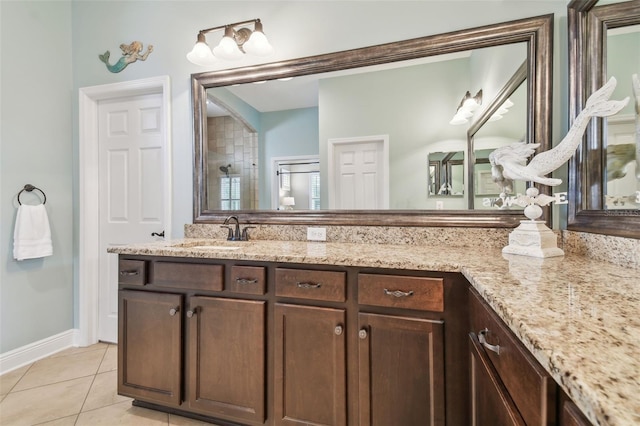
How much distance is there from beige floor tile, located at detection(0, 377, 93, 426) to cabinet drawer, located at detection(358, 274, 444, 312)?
1.84 meters

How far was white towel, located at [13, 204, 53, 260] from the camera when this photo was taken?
7.21 ft

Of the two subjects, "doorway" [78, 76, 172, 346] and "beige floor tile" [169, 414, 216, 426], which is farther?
"doorway" [78, 76, 172, 346]

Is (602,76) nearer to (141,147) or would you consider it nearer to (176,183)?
(176,183)

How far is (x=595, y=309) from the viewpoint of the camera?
665 mm

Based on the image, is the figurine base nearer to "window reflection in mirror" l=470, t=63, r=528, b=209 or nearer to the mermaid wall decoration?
"window reflection in mirror" l=470, t=63, r=528, b=209

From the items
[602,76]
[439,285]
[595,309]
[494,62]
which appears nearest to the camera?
[595,309]

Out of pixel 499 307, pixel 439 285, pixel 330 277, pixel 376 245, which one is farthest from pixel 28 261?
pixel 499 307

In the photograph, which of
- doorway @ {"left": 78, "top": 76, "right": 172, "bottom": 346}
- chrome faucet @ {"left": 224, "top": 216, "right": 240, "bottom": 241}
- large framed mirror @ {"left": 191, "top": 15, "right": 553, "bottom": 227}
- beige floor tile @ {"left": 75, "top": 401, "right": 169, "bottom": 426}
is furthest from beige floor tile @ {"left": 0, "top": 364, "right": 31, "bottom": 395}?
chrome faucet @ {"left": 224, "top": 216, "right": 240, "bottom": 241}

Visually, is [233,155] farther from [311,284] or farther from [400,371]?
[400,371]

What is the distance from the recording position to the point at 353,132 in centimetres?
192

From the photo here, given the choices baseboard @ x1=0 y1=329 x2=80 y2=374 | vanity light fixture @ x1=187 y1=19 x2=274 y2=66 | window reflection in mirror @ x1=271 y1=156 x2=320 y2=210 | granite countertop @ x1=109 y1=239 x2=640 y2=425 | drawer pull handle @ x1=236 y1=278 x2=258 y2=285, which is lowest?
baseboard @ x1=0 y1=329 x2=80 y2=374

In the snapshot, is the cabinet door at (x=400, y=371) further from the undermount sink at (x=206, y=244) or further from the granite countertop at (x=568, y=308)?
the undermount sink at (x=206, y=244)

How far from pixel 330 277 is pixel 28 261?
249 centimetres

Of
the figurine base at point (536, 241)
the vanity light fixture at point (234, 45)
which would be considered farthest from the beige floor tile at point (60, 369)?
the figurine base at point (536, 241)
